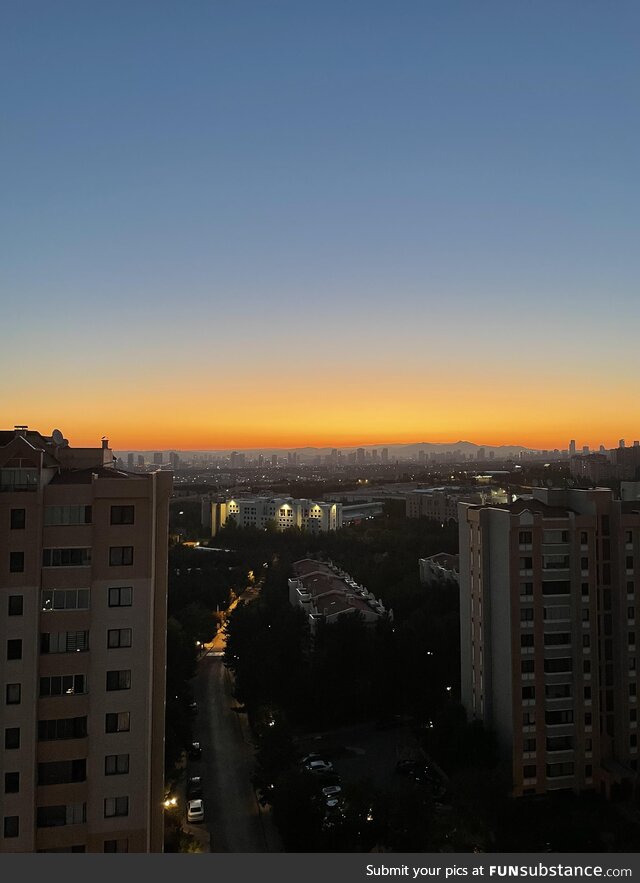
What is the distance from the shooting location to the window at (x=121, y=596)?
3.74 metres

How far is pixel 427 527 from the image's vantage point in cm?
2083

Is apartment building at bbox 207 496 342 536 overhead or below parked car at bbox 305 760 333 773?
overhead

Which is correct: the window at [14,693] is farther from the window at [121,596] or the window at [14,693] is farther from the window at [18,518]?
the window at [18,518]

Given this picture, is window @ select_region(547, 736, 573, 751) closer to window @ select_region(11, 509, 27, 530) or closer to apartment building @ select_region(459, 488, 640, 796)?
apartment building @ select_region(459, 488, 640, 796)

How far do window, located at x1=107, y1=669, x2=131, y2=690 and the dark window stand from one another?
0.53m

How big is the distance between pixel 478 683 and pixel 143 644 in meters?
5.12

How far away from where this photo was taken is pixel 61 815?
11.6ft

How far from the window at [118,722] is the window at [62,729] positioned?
132mm

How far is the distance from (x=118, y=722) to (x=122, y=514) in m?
1.25

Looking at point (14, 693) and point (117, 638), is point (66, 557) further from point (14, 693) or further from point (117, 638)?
point (14, 693)

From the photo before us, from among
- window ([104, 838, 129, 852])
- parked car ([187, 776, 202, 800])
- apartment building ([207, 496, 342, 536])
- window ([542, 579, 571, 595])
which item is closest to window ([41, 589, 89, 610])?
window ([104, 838, 129, 852])

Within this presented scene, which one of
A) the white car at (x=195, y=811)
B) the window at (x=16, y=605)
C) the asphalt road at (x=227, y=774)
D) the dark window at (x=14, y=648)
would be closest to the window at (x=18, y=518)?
the window at (x=16, y=605)

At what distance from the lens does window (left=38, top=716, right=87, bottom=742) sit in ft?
11.8
